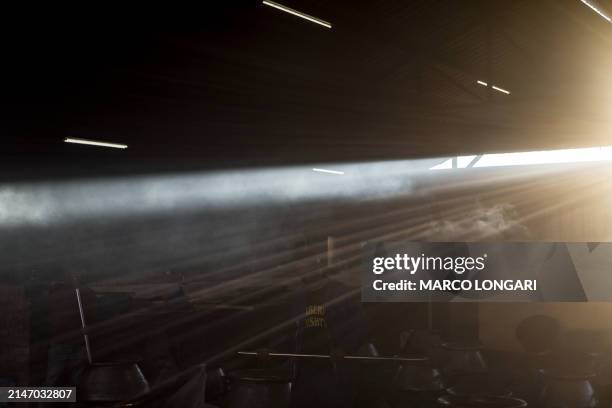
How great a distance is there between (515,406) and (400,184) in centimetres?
938

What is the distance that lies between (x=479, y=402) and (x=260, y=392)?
3.07 ft

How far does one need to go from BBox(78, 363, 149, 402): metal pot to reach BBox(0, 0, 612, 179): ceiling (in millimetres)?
2370

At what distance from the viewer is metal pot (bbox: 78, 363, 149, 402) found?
2.18m

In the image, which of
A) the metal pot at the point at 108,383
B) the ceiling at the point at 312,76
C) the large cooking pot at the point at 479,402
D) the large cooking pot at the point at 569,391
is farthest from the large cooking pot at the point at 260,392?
the ceiling at the point at 312,76

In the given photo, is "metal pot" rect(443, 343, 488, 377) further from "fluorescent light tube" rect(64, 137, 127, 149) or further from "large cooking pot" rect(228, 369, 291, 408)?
"fluorescent light tube" rect(64, 137, 127, 149)

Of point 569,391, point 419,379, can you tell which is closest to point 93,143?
point 419,379

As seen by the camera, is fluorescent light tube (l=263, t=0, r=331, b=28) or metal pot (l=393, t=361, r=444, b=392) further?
fluorescent light tube (l=263, t=0, r=331, b=28)

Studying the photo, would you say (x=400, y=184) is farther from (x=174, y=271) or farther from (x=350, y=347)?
(x=350, y=347)

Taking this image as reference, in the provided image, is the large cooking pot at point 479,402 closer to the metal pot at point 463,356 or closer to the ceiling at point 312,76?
the metal pot at point 463,356

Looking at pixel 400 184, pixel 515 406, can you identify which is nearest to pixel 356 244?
pixel 400 184

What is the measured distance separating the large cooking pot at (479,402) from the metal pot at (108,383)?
1.28m

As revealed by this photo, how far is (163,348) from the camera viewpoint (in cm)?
427

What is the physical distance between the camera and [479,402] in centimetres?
250

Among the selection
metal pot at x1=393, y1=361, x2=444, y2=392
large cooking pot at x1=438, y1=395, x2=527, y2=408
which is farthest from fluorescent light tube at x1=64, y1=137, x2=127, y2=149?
large cooking pot at x1=438, y1=395, x2=527, y2=408
